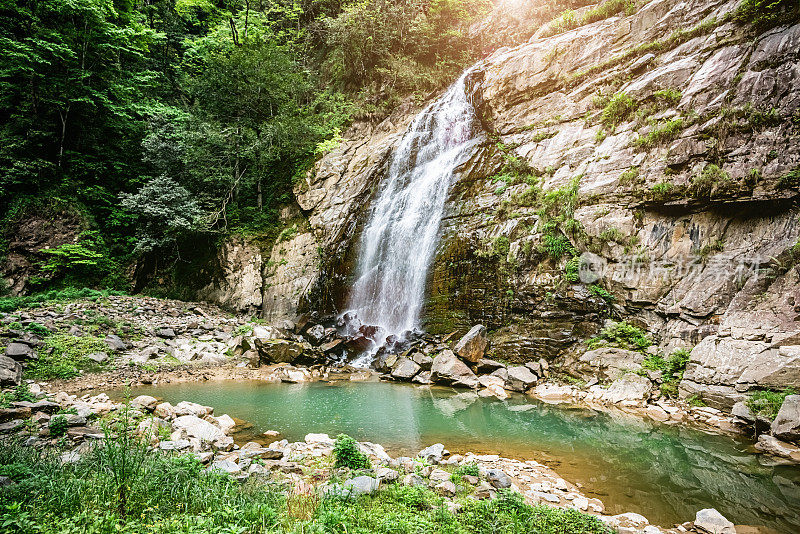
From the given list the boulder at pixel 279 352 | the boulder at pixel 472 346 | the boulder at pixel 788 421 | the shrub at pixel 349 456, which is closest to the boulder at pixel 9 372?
the boulder at pixel 279 352

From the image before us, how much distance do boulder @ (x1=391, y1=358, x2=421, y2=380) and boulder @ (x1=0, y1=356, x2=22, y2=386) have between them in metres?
9.46

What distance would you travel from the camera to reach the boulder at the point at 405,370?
1178 cm

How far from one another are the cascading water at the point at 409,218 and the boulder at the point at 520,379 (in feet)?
14.1

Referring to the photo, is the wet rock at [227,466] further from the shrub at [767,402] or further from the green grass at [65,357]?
the shrub at [767,402]

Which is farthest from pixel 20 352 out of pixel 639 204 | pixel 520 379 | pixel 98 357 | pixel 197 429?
pixel 639 204

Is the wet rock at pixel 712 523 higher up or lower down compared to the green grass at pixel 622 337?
lower down

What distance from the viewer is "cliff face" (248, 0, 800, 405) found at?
8.51 m

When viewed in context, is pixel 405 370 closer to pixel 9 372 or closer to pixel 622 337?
pixel 622 337

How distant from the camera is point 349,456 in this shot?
4.76 meters

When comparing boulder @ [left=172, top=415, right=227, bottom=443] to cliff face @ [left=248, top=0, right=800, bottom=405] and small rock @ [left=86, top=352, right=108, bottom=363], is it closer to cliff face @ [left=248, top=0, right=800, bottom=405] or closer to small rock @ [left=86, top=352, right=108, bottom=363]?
small rock @ [left=86, top=352, right=108, bottom=363]

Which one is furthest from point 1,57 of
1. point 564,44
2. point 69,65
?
point 564,44

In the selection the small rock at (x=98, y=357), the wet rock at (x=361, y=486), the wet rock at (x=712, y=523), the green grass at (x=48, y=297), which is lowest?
the small rock at (x=98, y=357)

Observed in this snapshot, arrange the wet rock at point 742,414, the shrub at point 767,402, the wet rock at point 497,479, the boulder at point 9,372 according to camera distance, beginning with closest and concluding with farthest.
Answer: the wet rock at point 497,479
the shrub at point 767,402
the wet rock at point 742,414
the boulder at point 9,372

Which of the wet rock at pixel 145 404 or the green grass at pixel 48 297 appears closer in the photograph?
the wet rock at pixel 145 404
